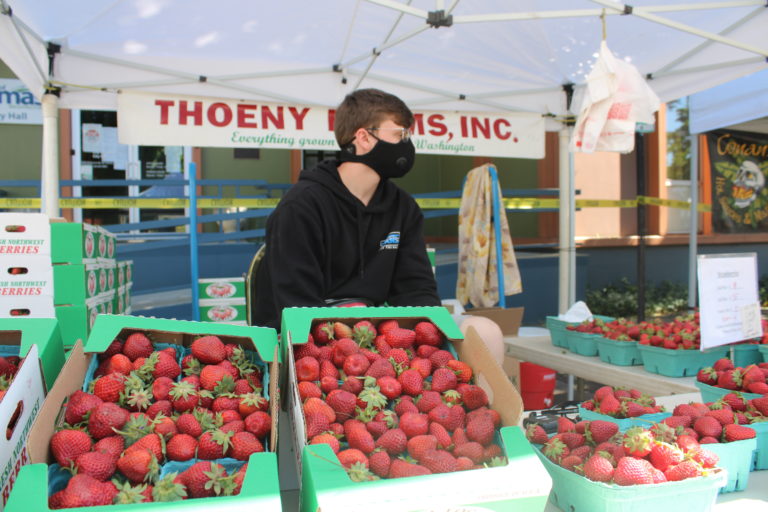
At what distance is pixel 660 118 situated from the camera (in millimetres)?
9648

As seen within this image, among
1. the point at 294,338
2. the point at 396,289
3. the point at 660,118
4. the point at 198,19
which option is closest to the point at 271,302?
the point at 396,289

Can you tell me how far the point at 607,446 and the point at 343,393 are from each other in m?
0.61

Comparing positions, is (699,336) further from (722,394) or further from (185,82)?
(185,82)

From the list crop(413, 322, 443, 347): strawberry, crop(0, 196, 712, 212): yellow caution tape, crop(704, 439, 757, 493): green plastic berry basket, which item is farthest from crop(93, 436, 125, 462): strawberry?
crop(0, 196, 712, 212): yellow caution tape

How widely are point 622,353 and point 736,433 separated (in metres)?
1.41

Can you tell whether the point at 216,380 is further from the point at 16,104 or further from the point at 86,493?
the point at 16,104

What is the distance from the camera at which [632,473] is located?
1.14m

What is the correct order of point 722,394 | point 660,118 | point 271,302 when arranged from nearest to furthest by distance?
point 722,394, point 271,302, point 660,118

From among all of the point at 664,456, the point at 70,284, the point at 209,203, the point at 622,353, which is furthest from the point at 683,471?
the point at 209,203

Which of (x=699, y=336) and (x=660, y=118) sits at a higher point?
(x=660, y=118)

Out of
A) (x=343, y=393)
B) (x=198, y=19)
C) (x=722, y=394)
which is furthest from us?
(x=198, y=19)

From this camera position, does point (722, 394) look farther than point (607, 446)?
Yes

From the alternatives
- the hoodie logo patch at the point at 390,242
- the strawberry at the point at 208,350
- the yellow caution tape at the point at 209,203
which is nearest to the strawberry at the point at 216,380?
the strawberry at the point at 208,350

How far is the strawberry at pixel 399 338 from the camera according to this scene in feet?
5.09
